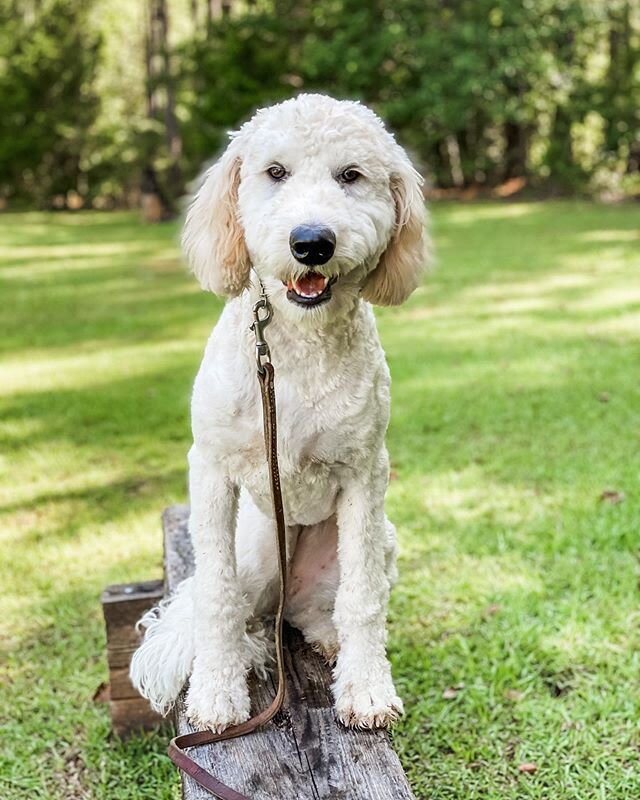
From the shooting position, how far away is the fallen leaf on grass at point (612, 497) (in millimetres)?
4850

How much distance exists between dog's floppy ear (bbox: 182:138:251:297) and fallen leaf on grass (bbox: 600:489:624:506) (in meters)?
2.99

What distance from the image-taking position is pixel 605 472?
206 inches

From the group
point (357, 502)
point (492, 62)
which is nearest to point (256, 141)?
point (357, 502)

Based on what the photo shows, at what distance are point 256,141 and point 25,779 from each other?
84.9 inches

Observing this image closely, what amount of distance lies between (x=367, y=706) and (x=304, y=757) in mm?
225

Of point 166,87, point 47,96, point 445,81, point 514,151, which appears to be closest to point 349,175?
point 445,81

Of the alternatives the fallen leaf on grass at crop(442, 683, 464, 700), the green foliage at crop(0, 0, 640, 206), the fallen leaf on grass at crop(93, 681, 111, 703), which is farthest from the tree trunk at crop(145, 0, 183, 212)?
the fallen leaf on grass at crop(442, 683, 464, 700)

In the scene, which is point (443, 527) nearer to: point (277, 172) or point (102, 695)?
point (102, 695)

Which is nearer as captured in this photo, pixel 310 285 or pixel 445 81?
pixel 310 285

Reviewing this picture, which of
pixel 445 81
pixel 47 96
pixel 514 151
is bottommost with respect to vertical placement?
pixel 514 151

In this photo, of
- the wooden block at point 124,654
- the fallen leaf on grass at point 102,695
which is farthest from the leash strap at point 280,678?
the fallen leaf on grass at point 102,695

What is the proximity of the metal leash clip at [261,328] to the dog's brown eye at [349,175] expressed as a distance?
0.36 meters

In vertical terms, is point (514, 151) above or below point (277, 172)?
above

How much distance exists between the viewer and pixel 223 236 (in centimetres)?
246
